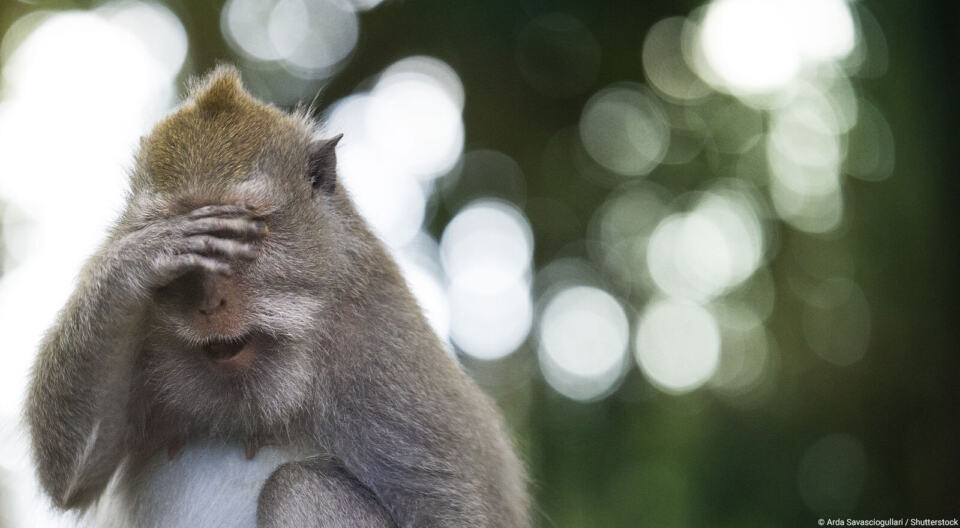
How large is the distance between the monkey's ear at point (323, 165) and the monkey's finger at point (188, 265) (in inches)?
32.7

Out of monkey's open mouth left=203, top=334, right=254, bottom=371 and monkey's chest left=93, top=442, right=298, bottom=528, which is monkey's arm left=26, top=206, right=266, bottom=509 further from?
monkey's open mouth left=203, top=334, right=254, bottom=371

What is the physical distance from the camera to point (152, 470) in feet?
12.6

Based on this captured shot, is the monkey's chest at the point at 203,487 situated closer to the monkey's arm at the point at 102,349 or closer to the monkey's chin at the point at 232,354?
the monkey's arm at the point at 102,349

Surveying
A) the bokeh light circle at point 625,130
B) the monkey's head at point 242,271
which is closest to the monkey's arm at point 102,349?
the monkey's head at point 242,271

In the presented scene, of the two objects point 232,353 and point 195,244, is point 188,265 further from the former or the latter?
point 232,353

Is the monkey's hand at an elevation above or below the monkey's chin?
above

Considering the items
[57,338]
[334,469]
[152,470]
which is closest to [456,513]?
[334,469]

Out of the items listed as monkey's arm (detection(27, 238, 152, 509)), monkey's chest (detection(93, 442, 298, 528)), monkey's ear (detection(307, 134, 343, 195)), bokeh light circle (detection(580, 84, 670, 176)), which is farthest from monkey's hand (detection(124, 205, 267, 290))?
bokeh light circle (detection(580, 84, 670, 176))

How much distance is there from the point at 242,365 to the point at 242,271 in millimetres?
449

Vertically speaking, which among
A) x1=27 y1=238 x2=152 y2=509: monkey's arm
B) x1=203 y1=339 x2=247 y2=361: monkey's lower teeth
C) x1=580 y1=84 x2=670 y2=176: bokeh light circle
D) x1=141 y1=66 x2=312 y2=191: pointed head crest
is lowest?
x1=580 y1=84 x2=670 y2=176: bokeh light circle

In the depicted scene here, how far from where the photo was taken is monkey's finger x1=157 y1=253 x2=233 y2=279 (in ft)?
10.4

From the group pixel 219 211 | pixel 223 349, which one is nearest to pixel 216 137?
pixel 219 211

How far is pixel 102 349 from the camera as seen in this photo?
3541 mm

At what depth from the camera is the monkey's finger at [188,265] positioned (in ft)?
10.4
